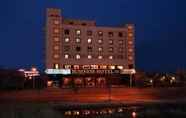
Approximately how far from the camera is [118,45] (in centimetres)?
13362

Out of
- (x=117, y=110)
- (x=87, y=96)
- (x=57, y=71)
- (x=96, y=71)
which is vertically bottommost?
(x=117, y=110)

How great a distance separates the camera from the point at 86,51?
12975 cm

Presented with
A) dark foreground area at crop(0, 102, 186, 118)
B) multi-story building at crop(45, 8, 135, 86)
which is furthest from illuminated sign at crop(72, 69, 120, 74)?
dark foreground area at crop(0, 102, 186, 118)

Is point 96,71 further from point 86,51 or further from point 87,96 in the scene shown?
point 87,96

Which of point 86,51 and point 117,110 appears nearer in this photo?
point 117,110

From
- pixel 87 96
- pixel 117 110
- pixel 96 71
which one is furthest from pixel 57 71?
pixel 117 110

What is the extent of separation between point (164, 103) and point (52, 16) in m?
83.0

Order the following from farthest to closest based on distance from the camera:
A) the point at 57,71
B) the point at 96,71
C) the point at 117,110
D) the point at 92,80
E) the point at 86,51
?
the point at 86,51 → the point at 96,71 → the point at 92,80 → the point at 57,71 → the point at 117,110

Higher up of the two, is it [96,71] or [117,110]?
[96,71]

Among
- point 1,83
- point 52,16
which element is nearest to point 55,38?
point 52,16

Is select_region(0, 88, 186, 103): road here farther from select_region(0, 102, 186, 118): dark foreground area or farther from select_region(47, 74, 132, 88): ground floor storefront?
select_region(47, 74, 132, 88): ground floor storefront

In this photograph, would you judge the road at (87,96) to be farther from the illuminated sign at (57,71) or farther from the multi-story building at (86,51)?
the multi-story building at (86,51)

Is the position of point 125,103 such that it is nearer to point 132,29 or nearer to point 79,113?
point 79,113

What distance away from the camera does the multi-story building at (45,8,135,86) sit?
409 ft
